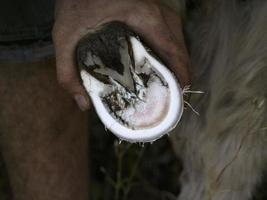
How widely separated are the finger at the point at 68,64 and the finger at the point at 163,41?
7 centimetres

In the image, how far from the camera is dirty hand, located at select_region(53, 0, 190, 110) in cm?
79

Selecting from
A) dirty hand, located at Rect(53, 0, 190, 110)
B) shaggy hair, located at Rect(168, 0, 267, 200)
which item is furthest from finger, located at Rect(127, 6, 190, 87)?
shaggy hair, located at Rect(168, 0, 267, 200)

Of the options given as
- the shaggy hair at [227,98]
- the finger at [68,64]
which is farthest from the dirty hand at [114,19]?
the shaggy hair at [227,98]

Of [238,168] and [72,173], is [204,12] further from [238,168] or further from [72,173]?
[72,173]

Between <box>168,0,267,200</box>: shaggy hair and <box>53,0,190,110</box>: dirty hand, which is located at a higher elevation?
<box>53,0,190,110</box>: dirty hand

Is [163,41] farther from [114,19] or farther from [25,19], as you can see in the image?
[25,19]

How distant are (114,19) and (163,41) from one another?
0.06 metres

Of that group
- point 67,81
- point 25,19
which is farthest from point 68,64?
point 25,19

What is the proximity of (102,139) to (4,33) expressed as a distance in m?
0.64

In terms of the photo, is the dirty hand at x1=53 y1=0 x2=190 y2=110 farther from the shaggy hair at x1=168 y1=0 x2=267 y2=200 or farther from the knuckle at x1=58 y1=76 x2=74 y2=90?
the shaggy hair at x1=168 y1=0 x2=267 y2=200

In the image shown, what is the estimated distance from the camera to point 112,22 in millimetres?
799

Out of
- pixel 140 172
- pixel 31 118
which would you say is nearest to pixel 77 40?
pixel 31 118

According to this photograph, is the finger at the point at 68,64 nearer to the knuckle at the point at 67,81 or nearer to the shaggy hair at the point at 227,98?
the knuckle at the point at 67,81

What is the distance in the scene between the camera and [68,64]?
2.69 feet
